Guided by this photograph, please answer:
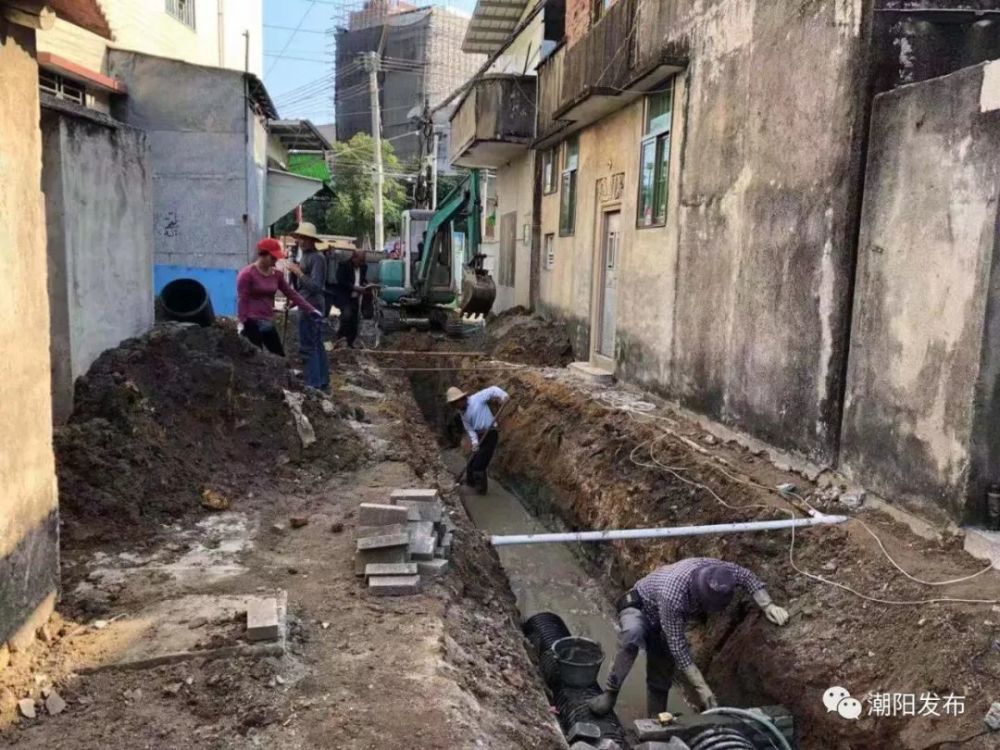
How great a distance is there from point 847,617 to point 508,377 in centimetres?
846

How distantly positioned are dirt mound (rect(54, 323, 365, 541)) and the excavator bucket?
670cm

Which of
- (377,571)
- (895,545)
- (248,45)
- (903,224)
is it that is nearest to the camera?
(377,571)

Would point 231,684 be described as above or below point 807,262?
below

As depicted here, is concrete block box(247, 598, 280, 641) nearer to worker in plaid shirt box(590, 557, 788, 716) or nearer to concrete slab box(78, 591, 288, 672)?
concrete slab box(78, 591, 288, 672)

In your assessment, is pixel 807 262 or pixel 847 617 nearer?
pixel 847 617

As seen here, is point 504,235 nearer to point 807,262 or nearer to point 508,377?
point 508,377

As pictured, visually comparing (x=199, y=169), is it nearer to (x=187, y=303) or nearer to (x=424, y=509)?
(x=187, y=303)

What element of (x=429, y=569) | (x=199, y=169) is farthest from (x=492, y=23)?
(x=429, y=569)

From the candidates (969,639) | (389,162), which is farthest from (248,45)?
(969,639)

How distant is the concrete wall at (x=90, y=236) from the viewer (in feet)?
18.5

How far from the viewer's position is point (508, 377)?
43.2 ft

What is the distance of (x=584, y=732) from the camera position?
189 inches

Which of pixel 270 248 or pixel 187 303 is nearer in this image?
pixel 270 248

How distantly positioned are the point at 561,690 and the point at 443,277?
42.1 ft
